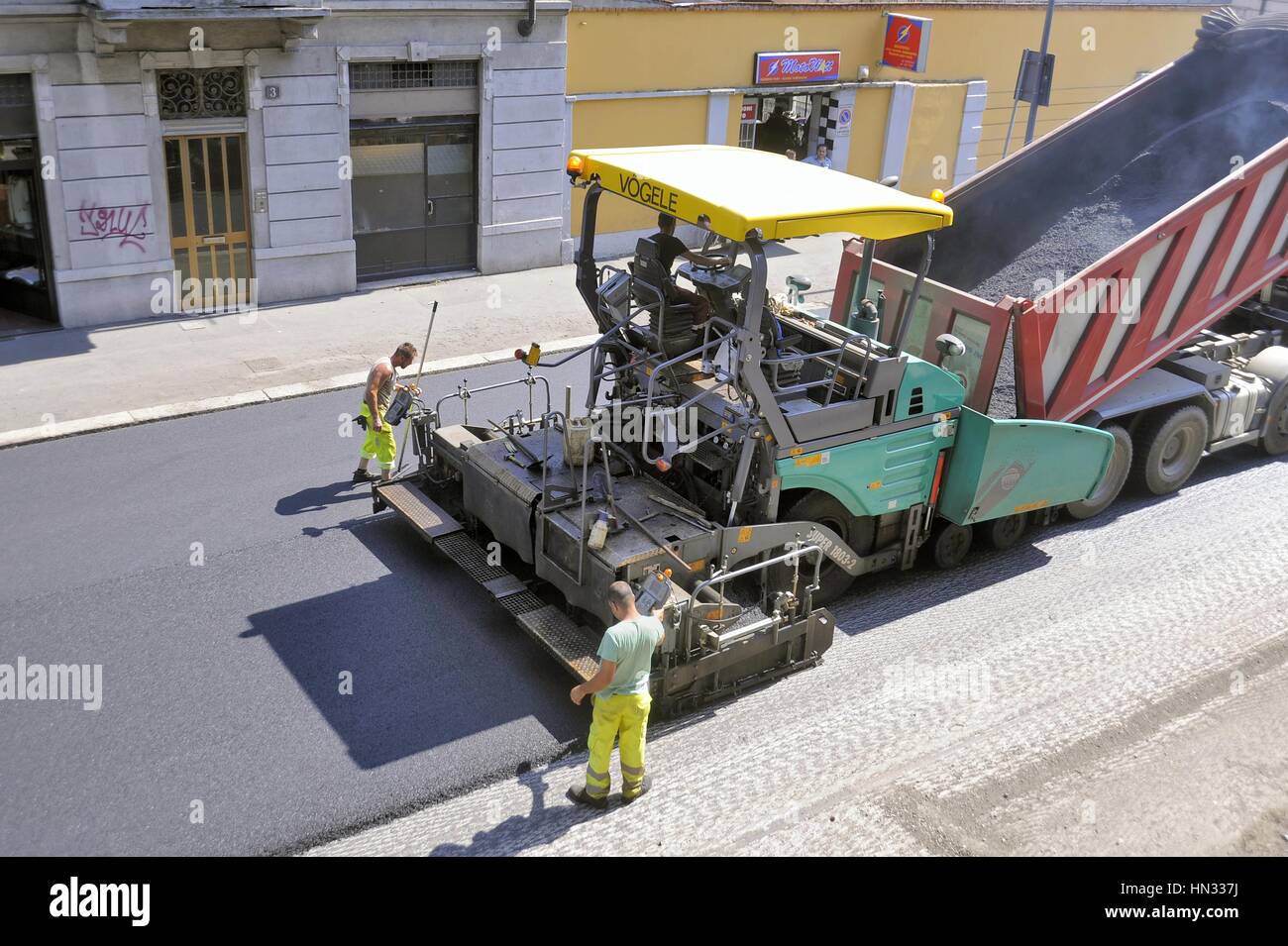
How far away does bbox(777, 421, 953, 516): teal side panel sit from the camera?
818 cm

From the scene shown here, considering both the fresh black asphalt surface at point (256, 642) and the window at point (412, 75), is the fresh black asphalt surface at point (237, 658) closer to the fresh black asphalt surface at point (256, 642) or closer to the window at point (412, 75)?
the fresh black asphalt surface at point (256, 642)

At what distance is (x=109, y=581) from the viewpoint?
862 centimetres

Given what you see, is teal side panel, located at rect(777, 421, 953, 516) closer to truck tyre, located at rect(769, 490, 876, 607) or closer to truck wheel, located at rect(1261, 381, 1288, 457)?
truck tyre, located at rect(769, 490, 876, 607)

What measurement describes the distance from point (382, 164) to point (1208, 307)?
9711mm

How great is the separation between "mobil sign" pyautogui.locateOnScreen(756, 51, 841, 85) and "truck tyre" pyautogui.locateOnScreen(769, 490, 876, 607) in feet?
37.4

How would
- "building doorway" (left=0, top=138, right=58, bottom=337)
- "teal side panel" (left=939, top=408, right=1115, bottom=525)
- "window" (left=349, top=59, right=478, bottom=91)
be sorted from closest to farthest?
1. "teal side panel" (left=939, top=408, right=1115, bottom=525)
2. "building doorway" (left=0, top=138, right=58, bottom=337)
3. "window" (left=349, top=59, right=478, bottom=91)

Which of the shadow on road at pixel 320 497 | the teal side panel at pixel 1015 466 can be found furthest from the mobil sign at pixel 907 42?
the shadow on road at pixel 320 497

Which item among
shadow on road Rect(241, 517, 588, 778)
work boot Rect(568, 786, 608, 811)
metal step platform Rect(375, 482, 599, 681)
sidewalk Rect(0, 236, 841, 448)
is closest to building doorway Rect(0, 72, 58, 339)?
sidewalk Rect(0, 236, 841, 448)

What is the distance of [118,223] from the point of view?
13539 mm

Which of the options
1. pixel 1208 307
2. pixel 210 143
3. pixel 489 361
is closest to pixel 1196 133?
pixel 1208 307

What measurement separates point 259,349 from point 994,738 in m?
9.09

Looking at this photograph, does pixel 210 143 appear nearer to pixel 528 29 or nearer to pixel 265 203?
pixel 265 203

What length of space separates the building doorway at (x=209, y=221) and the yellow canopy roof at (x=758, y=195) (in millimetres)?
7149

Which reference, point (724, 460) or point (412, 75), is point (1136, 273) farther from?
point (412, 75)
